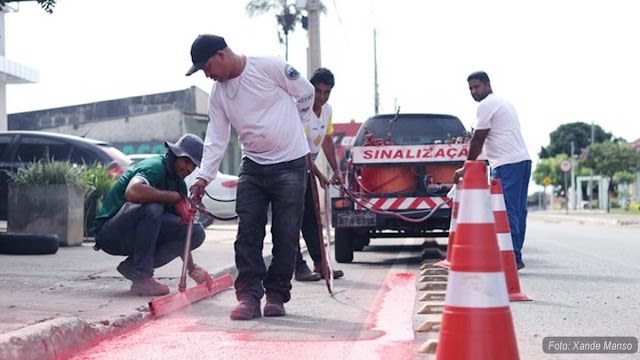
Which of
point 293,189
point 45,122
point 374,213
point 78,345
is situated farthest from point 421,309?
point 45,122

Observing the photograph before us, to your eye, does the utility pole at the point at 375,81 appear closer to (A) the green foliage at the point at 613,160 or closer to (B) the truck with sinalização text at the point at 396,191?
(A) the green foliage at the point at 613,160

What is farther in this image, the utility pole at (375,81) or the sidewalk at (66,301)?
the utility pole at (375,81)

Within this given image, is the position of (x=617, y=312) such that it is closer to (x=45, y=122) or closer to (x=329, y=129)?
(x=329, y=129)

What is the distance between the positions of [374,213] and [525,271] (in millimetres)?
2022

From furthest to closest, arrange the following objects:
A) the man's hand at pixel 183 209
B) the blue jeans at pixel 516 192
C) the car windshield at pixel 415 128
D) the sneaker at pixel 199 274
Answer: the car windshield at pixel 415 128 → the blue jeans at pixel 516 192 → the sneaker at pixel 199 274 → the man's hand at pixel 183 209

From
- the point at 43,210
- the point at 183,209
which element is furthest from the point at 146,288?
the point at 43,210

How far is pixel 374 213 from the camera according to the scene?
11.1m

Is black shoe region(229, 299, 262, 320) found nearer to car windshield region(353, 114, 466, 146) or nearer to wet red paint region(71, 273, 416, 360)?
wet red paint region(71, 273, 416, 360)

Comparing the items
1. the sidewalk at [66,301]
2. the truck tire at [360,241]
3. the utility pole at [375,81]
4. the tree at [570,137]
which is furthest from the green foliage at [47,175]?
the tree at [570,137]

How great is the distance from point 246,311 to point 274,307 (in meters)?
0.27

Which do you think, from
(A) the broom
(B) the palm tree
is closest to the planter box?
(A) the broom

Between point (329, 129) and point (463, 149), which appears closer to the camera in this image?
point (329, 129)

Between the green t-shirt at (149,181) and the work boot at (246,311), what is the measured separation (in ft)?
4.41

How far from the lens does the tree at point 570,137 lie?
117 meters
